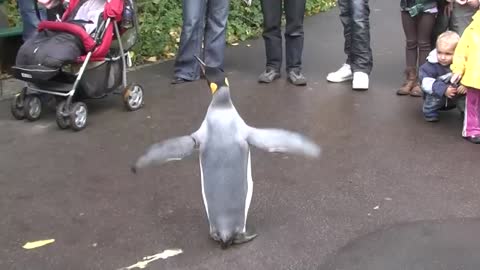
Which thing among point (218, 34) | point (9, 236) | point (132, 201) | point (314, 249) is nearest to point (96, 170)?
point (132, 201)

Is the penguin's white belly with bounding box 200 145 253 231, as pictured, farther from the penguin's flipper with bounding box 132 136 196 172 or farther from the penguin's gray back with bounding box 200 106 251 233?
the penguin's flipper with bounding box 132 136 196 172

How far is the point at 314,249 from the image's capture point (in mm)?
4098

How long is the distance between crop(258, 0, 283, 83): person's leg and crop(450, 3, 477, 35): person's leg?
67.3 inches

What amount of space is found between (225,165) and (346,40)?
386 cm

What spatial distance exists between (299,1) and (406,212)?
314 cm

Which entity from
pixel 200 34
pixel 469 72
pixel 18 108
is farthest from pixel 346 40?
pixel 18 108

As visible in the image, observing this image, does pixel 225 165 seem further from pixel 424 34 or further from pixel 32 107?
pixel 424 34

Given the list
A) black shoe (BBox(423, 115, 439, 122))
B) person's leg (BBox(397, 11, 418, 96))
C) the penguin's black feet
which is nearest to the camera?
the penguin's black feet

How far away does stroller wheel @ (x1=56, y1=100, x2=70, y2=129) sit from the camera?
5949 mm

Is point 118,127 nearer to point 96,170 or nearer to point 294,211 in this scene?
point 96,170

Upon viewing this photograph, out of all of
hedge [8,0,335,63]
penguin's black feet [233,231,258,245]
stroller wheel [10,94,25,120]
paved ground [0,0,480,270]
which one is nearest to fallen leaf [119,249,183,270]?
paved ground [0,0,480,270]

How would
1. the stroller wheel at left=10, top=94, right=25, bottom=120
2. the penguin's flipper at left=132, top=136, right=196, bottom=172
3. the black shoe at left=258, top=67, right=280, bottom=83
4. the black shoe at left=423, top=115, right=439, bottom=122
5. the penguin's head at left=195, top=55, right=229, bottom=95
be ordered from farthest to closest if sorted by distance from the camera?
the black shoe at left=258, top=67, right=280, bottom=83 < the stroller wheel at left=10, top=94, right=25, bottom=120 < the black shoe at left=423, top=115, right=439, bottom=122 < the penguin's head at left=195, top=55, right=229, bottom=95 < the penguin's flipper at left=132, top=136, right=196, bottom=172

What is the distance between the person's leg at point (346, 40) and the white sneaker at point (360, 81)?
0.81ft

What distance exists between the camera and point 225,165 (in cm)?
384
